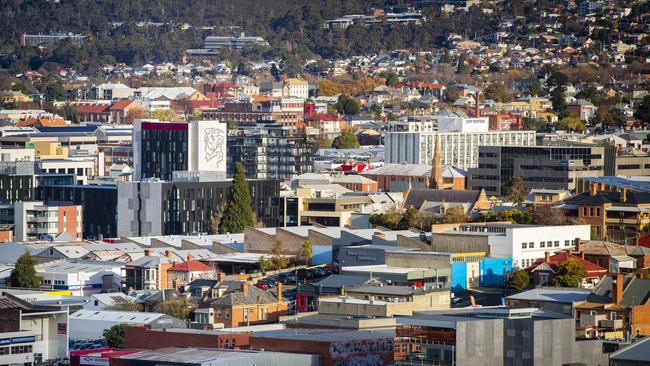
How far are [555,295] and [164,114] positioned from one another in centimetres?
8579

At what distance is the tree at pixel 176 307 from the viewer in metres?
53.2

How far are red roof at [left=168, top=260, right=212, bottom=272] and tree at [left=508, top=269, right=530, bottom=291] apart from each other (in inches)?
338

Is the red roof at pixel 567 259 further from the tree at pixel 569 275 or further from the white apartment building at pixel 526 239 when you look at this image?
the white apartment building at pixel 526 239

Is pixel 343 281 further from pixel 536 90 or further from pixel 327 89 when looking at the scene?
pixel 327 89

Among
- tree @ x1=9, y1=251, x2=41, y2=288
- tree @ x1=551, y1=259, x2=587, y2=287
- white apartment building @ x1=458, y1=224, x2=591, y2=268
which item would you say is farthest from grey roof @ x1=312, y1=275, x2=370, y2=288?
tree @ x1=9, y1=251, x2=41, y2=288

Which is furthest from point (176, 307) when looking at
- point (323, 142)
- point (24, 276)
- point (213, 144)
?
point (323, 142)

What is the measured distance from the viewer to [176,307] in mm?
53719

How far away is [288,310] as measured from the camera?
53281 millimetres

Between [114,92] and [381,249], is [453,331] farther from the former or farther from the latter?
[114,92]

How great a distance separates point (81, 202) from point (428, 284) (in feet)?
85.1

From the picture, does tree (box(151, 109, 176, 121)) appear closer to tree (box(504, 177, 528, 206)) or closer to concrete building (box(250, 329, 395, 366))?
tree (box(504, 177, 528, 206))

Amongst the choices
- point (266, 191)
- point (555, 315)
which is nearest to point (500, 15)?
point (266, 191)

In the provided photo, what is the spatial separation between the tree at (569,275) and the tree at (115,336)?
1164 centimetres

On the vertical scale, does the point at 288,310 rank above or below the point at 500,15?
below
